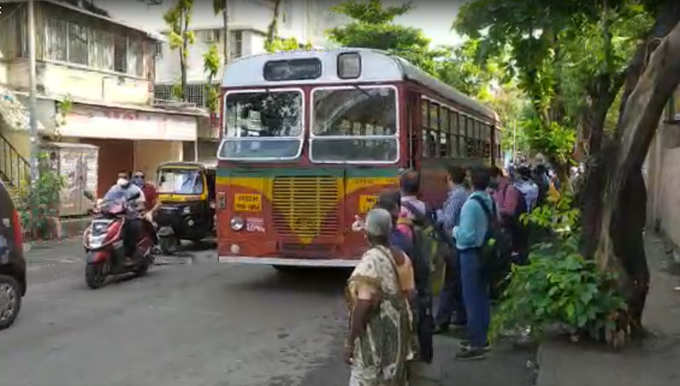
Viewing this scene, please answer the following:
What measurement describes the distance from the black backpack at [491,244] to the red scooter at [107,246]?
5.36m

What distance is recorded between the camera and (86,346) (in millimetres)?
6492

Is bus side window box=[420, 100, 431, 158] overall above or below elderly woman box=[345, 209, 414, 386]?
above

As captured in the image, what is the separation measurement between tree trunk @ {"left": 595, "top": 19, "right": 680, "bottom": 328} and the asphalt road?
7.97 feet

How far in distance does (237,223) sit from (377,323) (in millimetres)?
5549

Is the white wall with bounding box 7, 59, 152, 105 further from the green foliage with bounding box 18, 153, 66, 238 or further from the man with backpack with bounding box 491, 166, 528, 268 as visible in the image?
the man with backpack with bounding box 491, 166, 528, 268

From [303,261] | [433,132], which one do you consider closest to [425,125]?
[433,132]

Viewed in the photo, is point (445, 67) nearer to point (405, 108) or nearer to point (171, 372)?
point (405, 108)

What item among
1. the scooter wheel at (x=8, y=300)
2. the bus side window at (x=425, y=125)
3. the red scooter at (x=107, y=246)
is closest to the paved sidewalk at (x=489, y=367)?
the bus side window at (x=425, y=125)

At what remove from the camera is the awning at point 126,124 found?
1706 centimetres

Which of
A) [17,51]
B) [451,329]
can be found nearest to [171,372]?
[451,329]

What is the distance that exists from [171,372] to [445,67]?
25140mm

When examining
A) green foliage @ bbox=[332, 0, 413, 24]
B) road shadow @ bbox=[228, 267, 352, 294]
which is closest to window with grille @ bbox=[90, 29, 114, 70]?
road shadow @ bbox=[228, 267, 352, 294]

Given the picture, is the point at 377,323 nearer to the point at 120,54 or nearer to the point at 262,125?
the point at 262,125

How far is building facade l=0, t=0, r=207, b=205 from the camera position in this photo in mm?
16578
